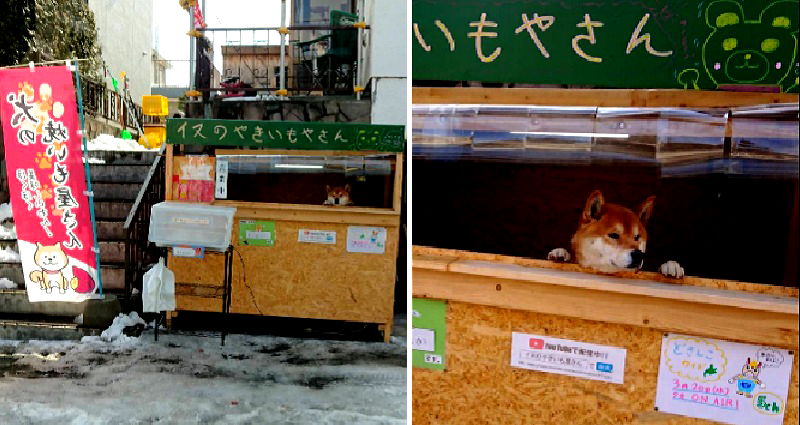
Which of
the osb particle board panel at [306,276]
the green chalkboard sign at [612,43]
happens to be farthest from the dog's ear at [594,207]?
the osb particle board panel at [306,276]

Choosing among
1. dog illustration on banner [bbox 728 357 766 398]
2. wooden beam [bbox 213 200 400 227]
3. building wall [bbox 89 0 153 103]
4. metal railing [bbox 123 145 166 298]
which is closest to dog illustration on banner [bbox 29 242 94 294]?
metal railing [bbox 123 145 166 298]

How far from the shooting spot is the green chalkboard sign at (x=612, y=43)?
2.44 m

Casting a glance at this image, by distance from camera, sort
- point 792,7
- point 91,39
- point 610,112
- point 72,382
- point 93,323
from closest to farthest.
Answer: point 792,7
point 610,112
point 72,382
point 93,323
point 91,39

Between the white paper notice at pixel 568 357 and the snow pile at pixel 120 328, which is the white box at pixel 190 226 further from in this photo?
the white paper notice at pixel 568 357

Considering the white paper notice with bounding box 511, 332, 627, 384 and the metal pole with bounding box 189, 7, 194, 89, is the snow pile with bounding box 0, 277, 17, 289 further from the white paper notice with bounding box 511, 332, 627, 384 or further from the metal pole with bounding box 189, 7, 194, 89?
the white paper notice with bounding box 511, 332, 627, 384

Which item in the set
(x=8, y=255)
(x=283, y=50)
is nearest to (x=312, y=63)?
(x=283, y=50)

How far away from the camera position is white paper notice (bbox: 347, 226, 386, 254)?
6.88 m

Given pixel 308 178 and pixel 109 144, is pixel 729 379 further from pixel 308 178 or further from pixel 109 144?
pixel 109 144

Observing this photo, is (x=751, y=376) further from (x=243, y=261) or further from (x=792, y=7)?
(x=243, y=261)

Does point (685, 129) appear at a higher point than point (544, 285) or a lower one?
higher

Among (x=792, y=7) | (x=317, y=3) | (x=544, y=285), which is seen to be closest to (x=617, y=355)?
(x=544, y=285)

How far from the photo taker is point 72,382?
5.50 m

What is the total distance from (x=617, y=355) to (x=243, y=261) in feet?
16.2

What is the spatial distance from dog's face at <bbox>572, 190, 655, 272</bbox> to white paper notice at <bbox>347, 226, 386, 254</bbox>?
3.96m
